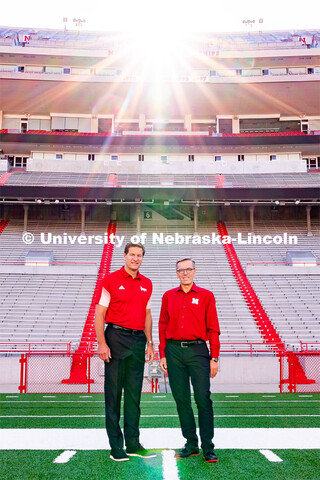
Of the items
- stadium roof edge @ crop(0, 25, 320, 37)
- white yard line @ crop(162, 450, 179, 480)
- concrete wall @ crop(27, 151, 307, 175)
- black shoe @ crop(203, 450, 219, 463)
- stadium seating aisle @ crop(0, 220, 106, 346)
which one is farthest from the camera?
stadium roof edge @ crop(0, 25, 320, 37)

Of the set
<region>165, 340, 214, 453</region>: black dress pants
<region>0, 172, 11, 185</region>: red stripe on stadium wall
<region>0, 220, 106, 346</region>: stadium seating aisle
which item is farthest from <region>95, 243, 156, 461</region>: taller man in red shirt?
<region>0, 172, 11, 185</region>: red stripe on stadium wall

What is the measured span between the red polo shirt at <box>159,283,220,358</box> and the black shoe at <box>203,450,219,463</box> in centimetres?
83

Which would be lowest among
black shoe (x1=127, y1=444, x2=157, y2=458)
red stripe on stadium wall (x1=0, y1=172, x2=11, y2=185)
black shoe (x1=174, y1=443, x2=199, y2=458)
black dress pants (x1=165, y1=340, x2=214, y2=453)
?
black shoe (x1=127, y1=444, x2=157, y2=458)

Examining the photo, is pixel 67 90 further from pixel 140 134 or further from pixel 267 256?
pixel 267 256

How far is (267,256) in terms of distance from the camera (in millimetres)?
22625

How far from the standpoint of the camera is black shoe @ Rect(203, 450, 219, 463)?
3.85m

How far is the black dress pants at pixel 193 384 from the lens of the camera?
400 cm

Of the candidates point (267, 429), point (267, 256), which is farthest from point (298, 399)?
point (267, 256)

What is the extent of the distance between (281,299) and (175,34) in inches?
1271

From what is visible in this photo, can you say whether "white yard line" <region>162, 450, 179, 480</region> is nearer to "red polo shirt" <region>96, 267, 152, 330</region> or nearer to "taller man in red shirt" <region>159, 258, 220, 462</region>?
"taller man in red shirt" <region>159, 258, 220, 462</region>

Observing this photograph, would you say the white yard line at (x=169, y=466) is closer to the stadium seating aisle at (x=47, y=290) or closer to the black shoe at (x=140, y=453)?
the black shoe at (x=140, y=453)

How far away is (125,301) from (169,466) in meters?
1.43

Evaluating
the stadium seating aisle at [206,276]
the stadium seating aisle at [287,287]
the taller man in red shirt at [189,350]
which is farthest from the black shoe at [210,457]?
the stadium seating aisle at [206,276]

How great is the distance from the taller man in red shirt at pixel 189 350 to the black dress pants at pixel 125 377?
0.29 meters
